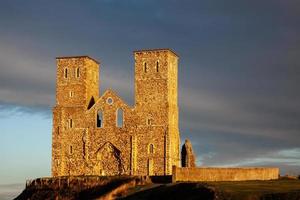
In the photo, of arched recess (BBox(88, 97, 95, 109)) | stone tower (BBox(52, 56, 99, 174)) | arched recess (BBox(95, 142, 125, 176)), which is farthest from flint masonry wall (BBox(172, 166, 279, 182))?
arched recess (BBox(88, 97, 95, 109))

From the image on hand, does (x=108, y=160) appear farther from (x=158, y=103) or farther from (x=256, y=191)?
(x=256, y=191)

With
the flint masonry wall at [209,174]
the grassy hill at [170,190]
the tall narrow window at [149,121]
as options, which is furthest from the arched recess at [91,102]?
the flint masonry wall at [209,174]

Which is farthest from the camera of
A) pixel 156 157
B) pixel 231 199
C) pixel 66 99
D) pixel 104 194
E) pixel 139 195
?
pixel 66 99

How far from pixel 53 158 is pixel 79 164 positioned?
8.69 ft

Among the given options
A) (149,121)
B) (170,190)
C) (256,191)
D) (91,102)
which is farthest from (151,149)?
(256,191)

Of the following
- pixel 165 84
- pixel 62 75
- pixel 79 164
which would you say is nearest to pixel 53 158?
pixel 79 164

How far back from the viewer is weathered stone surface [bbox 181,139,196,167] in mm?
65812

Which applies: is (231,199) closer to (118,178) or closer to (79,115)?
(118,178)

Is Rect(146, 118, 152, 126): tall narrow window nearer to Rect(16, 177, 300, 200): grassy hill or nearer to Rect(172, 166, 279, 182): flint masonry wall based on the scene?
Rect(16, 177, 300, 200): grassy hill

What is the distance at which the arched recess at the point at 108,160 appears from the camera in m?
70.6

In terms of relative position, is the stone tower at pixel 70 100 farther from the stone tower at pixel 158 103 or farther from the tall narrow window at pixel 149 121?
the tall narrow window at pixel 149 121

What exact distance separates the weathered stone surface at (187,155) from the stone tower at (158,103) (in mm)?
2545

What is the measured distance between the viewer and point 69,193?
62812 mm

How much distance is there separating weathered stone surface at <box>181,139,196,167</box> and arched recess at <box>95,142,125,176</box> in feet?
22.8
